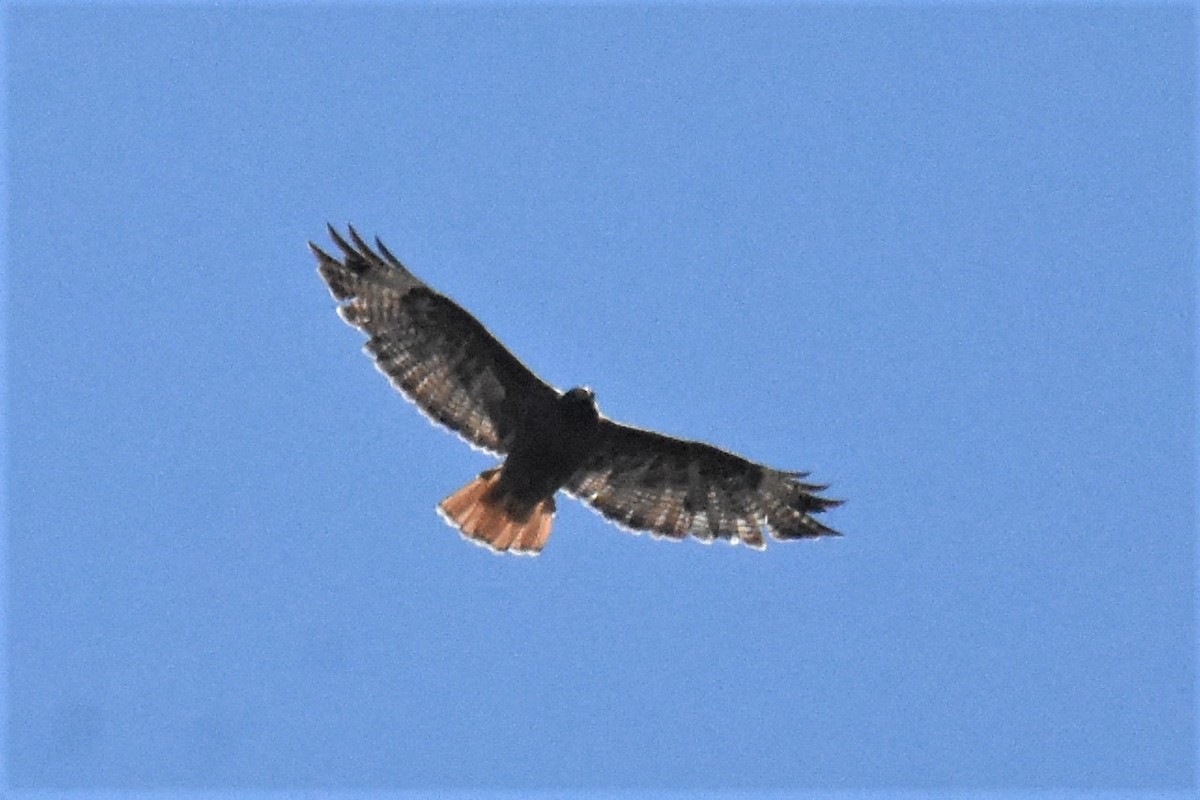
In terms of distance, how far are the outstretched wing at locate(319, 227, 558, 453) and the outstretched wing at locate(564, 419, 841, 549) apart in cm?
90

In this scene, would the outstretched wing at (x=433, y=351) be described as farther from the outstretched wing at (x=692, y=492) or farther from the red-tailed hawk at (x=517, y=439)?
the outstretched wing at (x=692, y=492)

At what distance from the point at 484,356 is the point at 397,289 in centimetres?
97

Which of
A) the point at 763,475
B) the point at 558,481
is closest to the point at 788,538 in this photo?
the point at 763,475

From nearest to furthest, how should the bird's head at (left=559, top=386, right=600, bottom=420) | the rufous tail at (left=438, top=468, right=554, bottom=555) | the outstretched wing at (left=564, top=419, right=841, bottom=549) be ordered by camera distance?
the bird's head at (left=559, top=386, right=600, bottom=420) → the rufous tail at (left=438, top=468, right=554, bottom=555) → the outstretched wing at (left=564, top=419, right=841, bottom=549)

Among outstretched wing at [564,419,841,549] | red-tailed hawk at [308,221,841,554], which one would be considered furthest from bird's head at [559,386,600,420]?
outstretched wing at [564,419,841,549]

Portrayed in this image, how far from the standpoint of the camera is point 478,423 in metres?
21.9

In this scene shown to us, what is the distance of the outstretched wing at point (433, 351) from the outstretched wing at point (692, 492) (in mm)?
905

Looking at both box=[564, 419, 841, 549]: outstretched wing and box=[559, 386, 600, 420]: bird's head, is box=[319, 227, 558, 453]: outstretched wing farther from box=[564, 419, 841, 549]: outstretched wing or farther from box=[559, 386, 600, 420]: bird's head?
box=[564, 419, 841, 549]: outstretched wing

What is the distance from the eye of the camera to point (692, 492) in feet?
73.8

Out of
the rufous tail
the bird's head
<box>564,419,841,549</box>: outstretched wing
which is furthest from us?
<box>564,419,841,549</box>: outstretched wing

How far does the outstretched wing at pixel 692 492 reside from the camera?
2209 cm

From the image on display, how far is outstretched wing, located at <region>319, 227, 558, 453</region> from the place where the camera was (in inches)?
847

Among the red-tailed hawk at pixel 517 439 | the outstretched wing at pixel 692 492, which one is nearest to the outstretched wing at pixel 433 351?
the red-tailed hawk at pixel 517 439

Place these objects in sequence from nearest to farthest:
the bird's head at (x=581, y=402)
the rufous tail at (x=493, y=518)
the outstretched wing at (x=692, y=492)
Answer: the bird's head at (x=581, y=402), the rufous tail at (x=493, y=518), the outstretched wing at (x=692, y=492)
